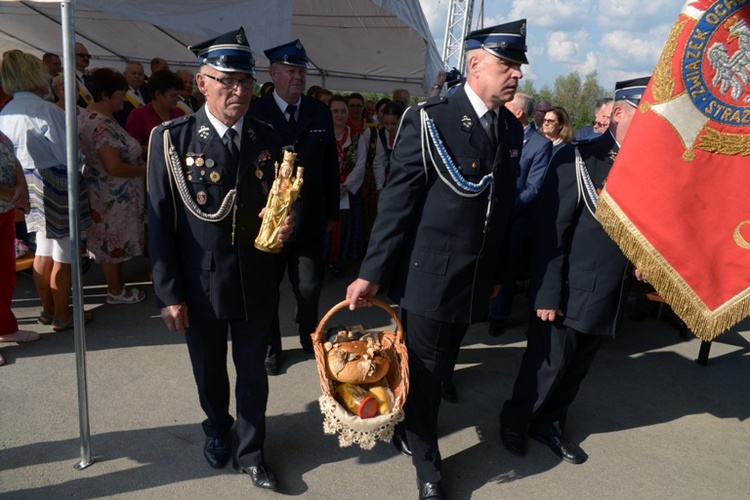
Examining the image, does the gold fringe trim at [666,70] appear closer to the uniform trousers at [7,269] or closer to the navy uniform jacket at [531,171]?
the navy uniform jacket at [531,171]

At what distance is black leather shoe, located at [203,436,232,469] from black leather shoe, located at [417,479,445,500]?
1002 millimetres

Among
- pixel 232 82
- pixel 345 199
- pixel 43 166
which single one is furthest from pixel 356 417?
pixel 345 199

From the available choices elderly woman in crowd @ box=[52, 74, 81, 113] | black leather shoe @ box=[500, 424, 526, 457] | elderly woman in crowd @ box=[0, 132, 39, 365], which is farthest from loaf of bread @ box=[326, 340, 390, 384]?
elderly woman in crowd @ box=[52, 74, 81, 113]

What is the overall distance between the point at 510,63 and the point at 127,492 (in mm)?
2592

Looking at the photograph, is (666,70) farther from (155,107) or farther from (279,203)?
(155,107)

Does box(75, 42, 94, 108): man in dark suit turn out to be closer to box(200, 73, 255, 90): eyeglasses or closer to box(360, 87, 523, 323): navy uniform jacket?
box(200, 73, 255, 90): eyeglasses

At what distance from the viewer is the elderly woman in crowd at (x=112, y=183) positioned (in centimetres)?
429

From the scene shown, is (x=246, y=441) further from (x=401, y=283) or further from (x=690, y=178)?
(x=690, y=178)

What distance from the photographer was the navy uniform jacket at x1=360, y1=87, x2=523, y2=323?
8.14ft

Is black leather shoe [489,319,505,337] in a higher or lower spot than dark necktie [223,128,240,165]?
lower

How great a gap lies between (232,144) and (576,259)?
5.84 feet

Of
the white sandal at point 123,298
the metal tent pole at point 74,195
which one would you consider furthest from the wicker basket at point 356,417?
the white sandal at point 123,298

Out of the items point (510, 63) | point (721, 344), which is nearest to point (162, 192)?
point (510, 63)

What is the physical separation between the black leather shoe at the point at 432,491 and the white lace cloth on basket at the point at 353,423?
0.44 metres
